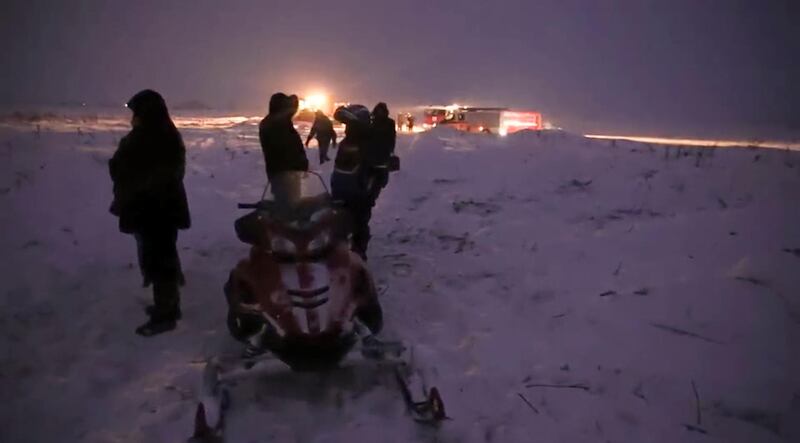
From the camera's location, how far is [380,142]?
719 centimetres

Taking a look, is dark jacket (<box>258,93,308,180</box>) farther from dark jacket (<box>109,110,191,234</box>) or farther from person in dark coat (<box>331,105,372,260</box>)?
dark jacket (<box>109,110,191,234</box>)

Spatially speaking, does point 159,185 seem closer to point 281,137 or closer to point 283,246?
point 281,137

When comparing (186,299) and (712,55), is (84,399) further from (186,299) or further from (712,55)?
(712,55)

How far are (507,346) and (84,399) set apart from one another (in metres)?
3.73

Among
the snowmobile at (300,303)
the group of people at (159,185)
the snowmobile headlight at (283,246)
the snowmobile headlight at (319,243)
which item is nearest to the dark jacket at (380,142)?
the group of people at (159,185)

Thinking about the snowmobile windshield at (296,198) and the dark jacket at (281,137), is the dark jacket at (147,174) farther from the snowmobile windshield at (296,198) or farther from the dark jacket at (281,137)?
the snowmobile windshield at (296,198)

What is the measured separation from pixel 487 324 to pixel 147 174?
12.5ft

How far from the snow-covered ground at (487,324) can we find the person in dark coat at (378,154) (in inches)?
49.1

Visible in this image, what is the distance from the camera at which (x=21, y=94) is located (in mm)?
111000

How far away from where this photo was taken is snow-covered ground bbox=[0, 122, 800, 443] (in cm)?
392

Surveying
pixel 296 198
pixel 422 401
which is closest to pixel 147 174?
pixel 296 198

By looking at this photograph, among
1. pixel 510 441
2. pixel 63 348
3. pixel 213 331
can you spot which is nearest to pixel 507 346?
pixel 510 441

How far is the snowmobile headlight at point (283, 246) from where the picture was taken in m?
3.93

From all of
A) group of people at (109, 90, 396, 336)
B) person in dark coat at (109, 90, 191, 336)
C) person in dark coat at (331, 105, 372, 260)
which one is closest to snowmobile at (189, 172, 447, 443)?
group of people at (109, 90, 396, 336)
